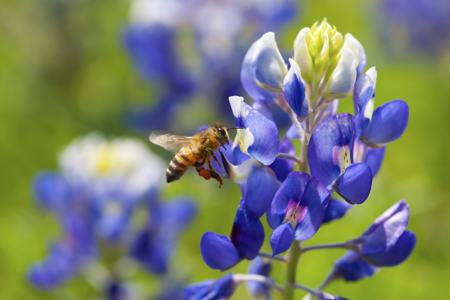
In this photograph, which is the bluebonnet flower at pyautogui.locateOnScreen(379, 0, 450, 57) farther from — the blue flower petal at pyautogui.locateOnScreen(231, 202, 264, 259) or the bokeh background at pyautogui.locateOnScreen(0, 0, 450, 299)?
the blue flower petal at pyautogui.locateOnScreen(231, 202, 264, 259)

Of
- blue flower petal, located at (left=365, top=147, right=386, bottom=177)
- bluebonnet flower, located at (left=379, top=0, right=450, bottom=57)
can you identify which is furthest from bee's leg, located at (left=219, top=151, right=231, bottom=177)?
bluebonnet flower, located at (left=379, top=0, right=450, bottom=57)

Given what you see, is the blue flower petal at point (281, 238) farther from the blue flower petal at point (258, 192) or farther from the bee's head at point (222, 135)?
the bee's head at point (222, 135)

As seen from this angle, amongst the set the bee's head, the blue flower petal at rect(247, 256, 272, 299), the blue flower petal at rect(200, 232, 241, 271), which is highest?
the bee's head

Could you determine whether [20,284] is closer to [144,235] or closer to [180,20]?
[144,235]

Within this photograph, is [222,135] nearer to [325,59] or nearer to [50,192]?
[325,59]

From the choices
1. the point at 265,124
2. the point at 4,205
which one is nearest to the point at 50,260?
the point at 4,205

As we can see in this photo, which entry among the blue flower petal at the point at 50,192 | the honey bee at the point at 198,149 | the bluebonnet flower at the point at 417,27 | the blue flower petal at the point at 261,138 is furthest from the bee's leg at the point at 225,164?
the bluebonnet flower at the point at 417,27

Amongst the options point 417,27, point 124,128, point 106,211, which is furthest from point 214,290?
point 417,27
